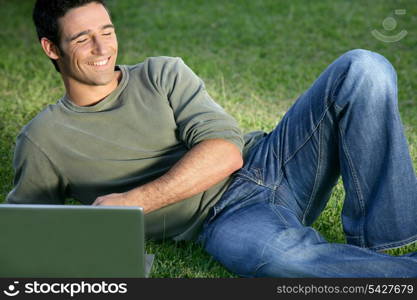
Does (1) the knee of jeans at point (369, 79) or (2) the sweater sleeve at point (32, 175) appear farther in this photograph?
(2) the sweater sleeve at point (32, 175)

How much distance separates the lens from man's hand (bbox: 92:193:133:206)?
2.34m

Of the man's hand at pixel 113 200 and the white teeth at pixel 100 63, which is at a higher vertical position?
the white teeth at pixel 100 63

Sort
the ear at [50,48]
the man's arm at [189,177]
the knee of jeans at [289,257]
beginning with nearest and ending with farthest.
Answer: the knee of jeans at [289,257]
the man's arm at [189,177]
the ear at [50,48]

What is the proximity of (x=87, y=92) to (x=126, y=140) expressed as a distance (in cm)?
24

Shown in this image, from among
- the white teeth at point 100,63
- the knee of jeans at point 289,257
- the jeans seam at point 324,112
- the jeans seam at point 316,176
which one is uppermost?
the white teeth at point 100,63

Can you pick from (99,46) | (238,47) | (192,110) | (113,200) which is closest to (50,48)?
(99,46)

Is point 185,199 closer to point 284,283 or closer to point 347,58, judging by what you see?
point 284,283

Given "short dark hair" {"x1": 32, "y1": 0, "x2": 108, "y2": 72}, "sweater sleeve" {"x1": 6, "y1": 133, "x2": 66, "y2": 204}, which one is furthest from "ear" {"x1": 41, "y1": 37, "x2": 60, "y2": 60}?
"sweater sleeve" {"x1": 6, "y1": 133, "x2": 66, "y2": 204}

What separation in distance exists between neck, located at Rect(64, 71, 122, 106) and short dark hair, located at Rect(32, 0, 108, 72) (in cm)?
18

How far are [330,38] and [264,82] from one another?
3.91ft

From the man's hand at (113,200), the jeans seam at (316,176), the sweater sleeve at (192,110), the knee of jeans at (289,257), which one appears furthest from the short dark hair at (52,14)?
the knee of jeans at (289,257)

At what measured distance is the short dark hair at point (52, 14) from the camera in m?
2.62

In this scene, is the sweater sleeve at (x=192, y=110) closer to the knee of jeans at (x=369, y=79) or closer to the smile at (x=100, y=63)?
the smile at (x=100, y=63)

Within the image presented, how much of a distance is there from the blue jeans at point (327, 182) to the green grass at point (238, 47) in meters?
0.71
